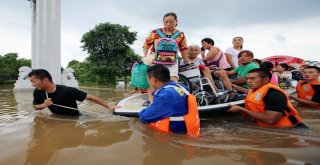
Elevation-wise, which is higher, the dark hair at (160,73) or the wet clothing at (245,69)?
the wet clothing at (245,69)

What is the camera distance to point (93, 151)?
245 cm

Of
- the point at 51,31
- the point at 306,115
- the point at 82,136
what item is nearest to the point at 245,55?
the point at 306,115

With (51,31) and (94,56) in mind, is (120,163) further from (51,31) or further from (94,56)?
(94,56)

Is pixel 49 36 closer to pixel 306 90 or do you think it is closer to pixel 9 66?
pixel 306 90

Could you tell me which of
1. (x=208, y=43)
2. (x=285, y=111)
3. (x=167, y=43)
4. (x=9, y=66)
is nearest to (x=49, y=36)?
(x=208, y=43)

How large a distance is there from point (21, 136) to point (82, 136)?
2.58 ft

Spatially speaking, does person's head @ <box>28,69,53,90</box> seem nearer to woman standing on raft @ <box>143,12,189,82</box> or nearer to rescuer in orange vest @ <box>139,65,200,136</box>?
woman standing on raft @ <box>143,12,189,82</box>

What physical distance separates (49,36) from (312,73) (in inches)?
529

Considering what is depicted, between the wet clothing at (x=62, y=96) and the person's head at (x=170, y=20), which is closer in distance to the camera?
the wet clothing at (x=62, y=96)

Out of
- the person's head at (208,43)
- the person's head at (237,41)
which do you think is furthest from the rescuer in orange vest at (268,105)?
the person's head at (237,41)

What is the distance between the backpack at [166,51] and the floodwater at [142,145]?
3.94 ft

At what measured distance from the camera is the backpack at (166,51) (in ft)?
14.3

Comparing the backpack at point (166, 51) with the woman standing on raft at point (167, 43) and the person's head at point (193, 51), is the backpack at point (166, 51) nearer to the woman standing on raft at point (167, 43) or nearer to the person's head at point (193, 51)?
the woman standing on raft at point (167, 43)

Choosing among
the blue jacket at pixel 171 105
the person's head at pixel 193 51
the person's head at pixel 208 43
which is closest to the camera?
the blue jacket at pixel 171 105
